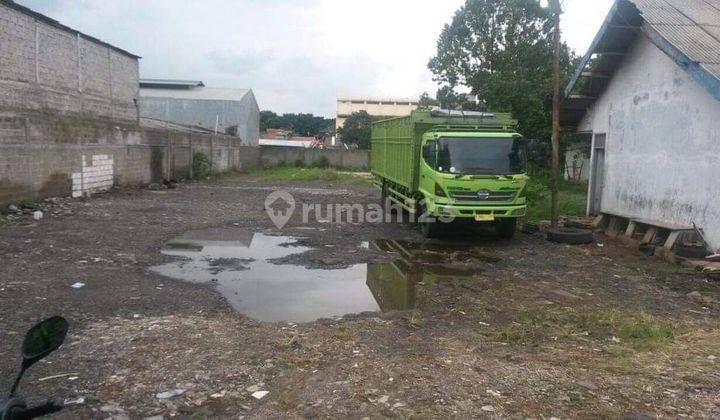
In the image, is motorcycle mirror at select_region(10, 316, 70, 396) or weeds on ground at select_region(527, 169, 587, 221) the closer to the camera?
motorcycle mirror at select_region(10, 316, 70, 396)

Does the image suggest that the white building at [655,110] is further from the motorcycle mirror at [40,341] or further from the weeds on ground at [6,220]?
the weeds on ground at [6,220]

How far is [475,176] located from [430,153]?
1.10 m

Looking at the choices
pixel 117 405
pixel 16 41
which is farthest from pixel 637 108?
pixel 16 41

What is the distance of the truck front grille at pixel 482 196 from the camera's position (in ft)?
35.7

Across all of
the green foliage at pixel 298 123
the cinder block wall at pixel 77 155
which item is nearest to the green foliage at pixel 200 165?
the cinder block wall at pixel 77 155

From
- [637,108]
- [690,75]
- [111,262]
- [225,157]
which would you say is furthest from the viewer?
[225,157]

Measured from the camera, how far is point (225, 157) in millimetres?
32344

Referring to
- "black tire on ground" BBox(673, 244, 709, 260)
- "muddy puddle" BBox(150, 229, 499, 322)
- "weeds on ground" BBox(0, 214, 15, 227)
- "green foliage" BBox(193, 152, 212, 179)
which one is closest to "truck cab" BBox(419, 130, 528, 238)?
"muddy puddle" BBox(150, 229, 499, 322)

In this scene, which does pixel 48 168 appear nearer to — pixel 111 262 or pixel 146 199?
pixel 146 199

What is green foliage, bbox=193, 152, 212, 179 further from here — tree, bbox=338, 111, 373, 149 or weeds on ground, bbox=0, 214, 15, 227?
tree, bbox=338, 111, 373, 149

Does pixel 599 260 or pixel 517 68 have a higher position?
pixel 517 68

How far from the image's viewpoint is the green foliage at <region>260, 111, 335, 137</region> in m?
92.1

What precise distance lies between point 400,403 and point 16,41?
14755 millimetres

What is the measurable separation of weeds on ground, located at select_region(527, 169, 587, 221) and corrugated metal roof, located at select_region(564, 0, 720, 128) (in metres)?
2.50
